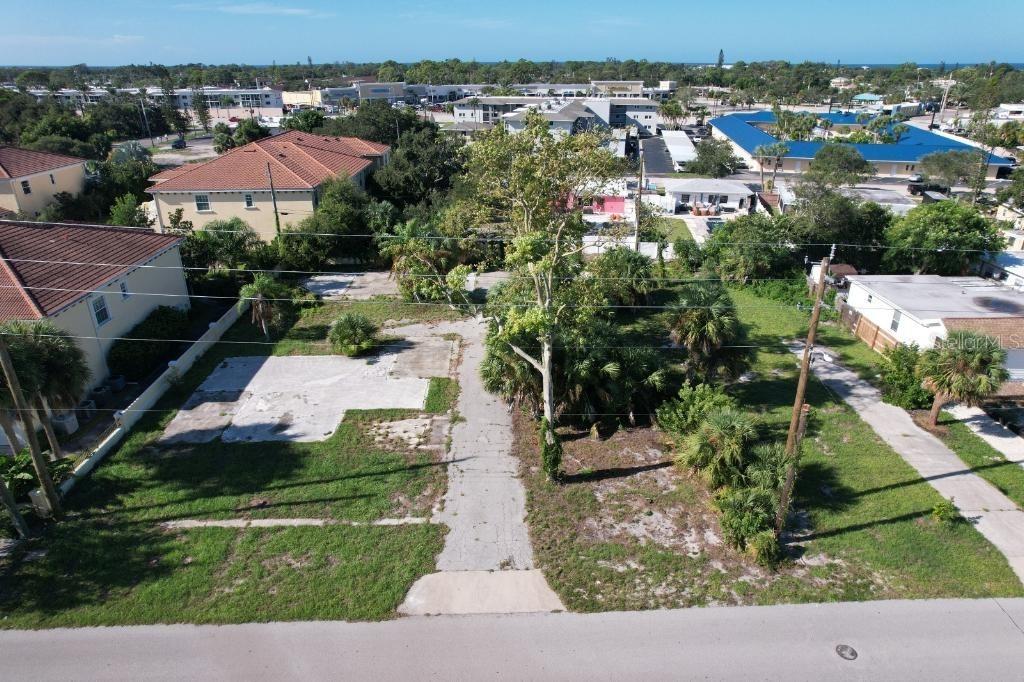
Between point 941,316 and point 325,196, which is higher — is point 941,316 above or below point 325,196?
below

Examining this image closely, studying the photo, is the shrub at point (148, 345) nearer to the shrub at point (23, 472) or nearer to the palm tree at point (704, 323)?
the shrub at point (23, 472)

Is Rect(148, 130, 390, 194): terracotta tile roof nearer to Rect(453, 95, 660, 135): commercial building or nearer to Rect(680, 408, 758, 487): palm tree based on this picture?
Rect(680, 408, 758, 487): palm tree

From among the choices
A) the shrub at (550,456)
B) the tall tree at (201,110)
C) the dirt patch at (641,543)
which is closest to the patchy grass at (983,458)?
the dirt patch at (641,543)

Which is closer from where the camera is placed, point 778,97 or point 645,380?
point 645,380

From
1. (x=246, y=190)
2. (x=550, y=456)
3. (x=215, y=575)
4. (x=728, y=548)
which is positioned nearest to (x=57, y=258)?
(x=246, y=190)

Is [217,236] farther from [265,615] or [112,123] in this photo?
[112,123]

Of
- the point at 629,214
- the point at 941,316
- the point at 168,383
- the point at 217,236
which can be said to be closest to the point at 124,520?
the point at 168,383

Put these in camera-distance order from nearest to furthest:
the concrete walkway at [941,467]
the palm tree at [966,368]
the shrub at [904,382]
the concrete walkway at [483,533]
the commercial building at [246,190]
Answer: the concrete walkway at [483,533], the concrete walkway at [941,467], the palm tree at [966,368], the shrub at [904,382], the commercial building at [246,190]
